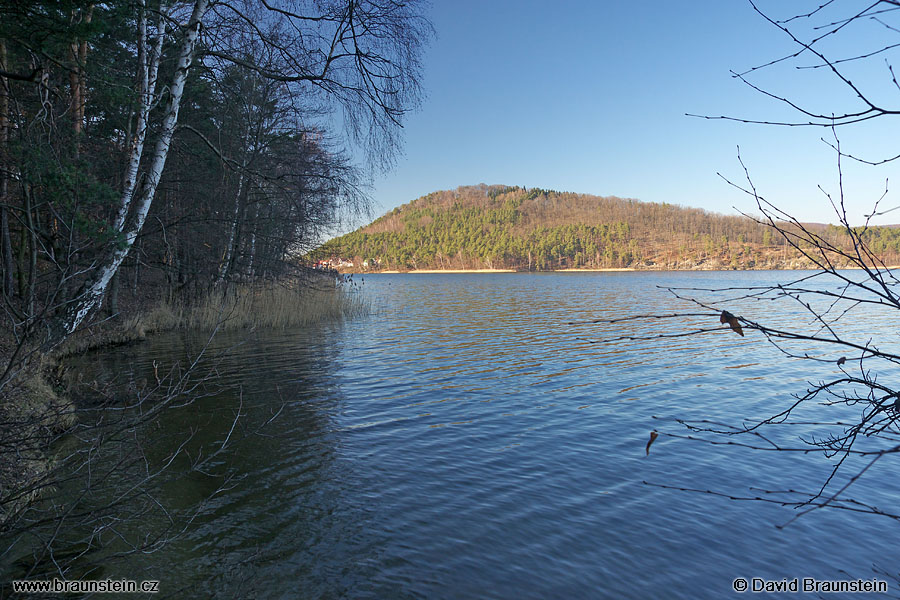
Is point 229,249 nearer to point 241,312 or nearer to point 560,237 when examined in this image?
point 241,312

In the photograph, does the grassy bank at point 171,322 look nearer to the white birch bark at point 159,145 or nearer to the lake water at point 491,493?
the white birch bark at point 159,145

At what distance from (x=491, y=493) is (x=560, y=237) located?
136 metres

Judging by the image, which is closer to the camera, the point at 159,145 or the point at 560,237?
the point at 159,145

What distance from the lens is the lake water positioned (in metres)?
3.85

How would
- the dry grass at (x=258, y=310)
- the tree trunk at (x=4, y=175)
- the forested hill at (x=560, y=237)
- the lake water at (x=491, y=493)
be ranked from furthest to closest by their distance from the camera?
the forested hill at (x=560, y=237)
the dry grass at (x=258, y=310)
the tree trunk at (x=4, y=175)
the lake water at (x=491, y=493)

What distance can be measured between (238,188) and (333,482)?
46.4 feet

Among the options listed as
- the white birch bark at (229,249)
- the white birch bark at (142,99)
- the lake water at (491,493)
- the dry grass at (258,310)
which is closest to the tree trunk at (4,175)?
the white birch bark at (142,99)

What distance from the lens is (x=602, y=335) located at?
1566 cm

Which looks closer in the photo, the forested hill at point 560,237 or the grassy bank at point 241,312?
the grassy bank at point 241,312

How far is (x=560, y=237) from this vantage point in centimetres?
13725

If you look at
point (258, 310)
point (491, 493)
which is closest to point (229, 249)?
point (258, 310)

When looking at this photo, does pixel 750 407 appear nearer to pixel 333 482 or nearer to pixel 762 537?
pixel 762 537

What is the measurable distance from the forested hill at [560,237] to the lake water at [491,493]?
314 feet

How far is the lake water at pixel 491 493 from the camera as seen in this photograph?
3.85 metres
